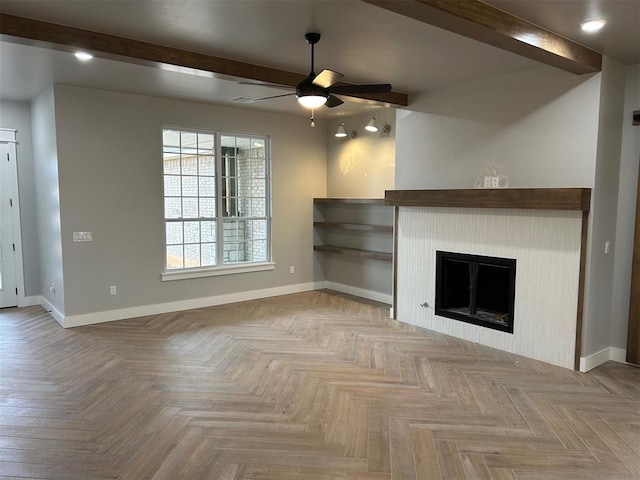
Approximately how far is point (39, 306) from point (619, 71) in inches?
285

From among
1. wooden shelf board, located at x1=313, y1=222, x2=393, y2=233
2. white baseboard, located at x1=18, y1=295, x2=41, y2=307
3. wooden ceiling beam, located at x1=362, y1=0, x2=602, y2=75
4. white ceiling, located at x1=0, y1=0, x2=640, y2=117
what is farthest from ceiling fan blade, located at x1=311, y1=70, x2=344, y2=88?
white baseboard, located at x1=18, y1=295, x2=41, y2=307

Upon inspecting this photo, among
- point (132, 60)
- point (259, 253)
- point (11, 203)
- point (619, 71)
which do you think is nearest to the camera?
point (132, 60)

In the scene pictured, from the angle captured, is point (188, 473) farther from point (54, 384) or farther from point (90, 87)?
point (90, 87)

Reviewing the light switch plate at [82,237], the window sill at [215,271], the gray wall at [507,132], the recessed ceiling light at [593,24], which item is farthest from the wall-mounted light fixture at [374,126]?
the light switch plate at [82,237]

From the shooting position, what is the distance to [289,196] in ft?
23.0

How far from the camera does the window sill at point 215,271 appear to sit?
233 inches

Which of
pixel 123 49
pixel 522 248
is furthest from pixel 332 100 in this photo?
pixel 522 248

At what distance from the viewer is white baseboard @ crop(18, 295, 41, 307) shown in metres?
A: 6.20

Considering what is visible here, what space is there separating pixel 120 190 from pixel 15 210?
69.2 inches

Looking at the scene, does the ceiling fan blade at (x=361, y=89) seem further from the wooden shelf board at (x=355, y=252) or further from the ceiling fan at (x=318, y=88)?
the wooden shelf board at (x=355, y=252)

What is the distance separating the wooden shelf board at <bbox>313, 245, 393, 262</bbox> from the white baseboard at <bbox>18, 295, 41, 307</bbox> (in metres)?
4.06

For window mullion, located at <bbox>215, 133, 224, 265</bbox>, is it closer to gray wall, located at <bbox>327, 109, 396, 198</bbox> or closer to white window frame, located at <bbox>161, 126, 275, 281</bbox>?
white window frame, located at <bbox>161, 126, 275, 281</bbox>

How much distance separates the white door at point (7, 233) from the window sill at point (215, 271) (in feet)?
7.10

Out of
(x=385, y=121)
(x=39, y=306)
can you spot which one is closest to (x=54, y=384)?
(x=39, y=306)
